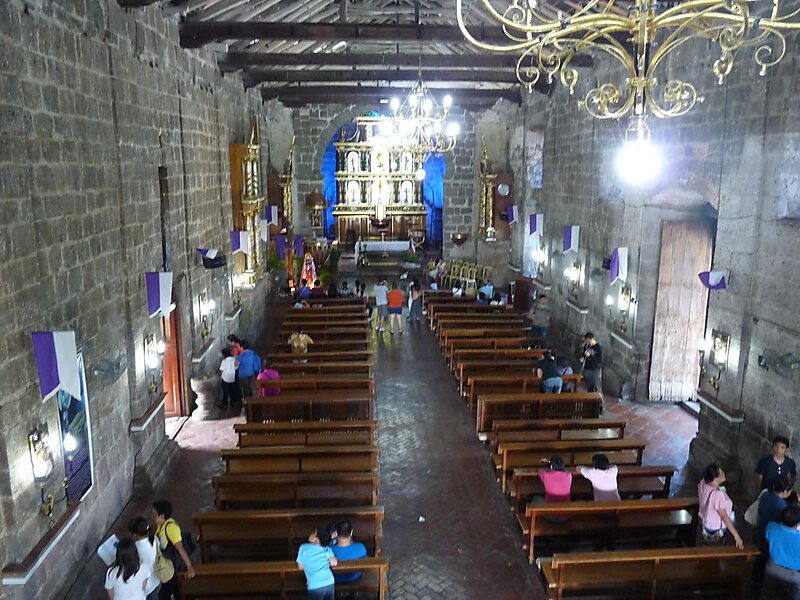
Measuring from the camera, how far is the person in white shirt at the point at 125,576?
5617 millimetres

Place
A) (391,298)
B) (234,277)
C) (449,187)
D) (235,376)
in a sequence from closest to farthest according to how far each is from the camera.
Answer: (235,376) → (234,277) → (391,298) → (449,187)

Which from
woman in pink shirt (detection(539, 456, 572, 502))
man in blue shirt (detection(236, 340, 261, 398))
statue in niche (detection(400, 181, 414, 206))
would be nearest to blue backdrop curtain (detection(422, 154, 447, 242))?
statue in niche (detection(400, 181, 414, 206))

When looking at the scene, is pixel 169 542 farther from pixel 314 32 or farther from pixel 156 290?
pixel 314 32

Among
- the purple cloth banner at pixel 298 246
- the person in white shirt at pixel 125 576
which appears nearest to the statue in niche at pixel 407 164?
the purple cloth banner at pixel 298 246

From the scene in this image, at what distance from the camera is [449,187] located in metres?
26.7

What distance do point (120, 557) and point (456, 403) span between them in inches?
305

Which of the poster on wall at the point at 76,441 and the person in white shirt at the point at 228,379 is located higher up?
the poster on wall at the point at 76,441

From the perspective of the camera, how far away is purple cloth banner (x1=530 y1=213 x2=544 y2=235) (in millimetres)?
19000

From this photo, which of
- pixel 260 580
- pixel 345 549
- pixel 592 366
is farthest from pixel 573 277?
pixel 260 580

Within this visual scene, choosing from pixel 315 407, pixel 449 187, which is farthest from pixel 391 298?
pixel 449 187

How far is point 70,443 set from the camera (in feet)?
22.8

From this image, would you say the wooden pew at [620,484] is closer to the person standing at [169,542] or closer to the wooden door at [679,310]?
the person standing at [169,542]

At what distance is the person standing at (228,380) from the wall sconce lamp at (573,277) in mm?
8050

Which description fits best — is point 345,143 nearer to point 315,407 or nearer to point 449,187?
point 449,187
